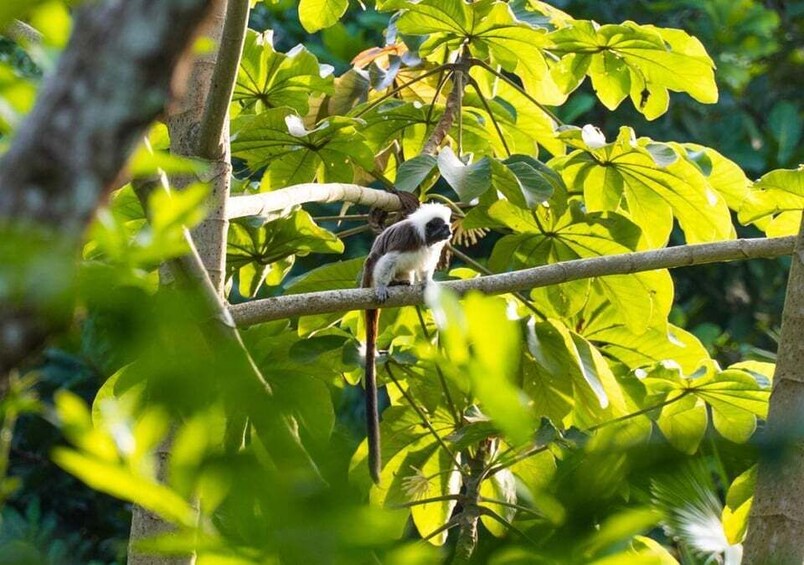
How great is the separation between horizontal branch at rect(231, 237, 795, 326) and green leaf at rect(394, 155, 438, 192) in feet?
1.00

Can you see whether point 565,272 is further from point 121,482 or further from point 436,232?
point 121,482

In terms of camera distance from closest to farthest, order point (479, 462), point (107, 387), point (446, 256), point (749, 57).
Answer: point (107, 387) → point (479, 462) → point (446, 256) → point (749, 57)

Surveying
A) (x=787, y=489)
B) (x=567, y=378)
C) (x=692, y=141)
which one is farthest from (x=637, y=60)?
(x=692, y=141)

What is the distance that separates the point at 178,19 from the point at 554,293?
199 cm

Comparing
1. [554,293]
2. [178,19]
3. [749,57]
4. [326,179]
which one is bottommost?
[749,57]

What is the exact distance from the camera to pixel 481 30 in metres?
2.29

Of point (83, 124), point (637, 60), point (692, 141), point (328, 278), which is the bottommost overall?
point (692, 141)

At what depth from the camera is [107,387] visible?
2023mm

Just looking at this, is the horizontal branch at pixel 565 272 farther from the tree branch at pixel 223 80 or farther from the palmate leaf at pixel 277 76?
the palmate leaf at pixel 277 76

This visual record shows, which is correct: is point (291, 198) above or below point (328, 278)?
above

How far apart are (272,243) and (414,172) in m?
0.41

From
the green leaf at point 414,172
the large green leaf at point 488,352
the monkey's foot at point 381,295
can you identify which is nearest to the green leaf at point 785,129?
the green leaf at point 414,172

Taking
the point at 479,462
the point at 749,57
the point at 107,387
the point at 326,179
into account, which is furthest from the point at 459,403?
the point at 749,57

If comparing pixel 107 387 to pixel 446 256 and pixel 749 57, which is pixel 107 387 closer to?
pixel 446 256
